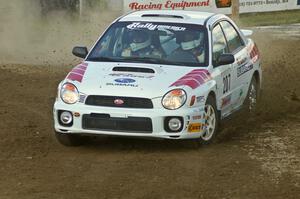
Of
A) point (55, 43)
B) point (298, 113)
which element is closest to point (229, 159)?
point (298, 113)

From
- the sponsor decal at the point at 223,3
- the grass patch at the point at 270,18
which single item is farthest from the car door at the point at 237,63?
the sponsor decal at the point at 223,3

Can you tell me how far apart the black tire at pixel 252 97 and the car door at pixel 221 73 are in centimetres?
100

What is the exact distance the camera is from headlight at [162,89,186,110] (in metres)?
8.31

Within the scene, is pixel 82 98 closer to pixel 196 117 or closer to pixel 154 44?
pixel 196 117

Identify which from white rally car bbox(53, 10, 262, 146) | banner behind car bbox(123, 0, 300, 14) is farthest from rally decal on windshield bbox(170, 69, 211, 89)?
banner behind car bbox(123, 0, 300, 14)

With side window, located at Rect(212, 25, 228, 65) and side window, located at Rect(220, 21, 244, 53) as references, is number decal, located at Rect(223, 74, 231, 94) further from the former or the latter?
side window, located at Rect(220, 21, 244, 53)

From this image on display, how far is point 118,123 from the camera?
830 centimetres

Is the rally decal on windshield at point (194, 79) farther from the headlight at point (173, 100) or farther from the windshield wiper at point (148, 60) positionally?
the windshield wiper at point (148, 60)

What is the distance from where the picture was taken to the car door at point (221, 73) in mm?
9234

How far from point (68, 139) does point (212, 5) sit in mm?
19220

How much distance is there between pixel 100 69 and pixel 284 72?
7093 mm

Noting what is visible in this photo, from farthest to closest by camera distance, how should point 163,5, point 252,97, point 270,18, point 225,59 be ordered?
point 270,18 → point 163,5 → point 252,97 → point 225,59

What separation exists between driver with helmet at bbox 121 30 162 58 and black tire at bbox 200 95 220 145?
890mm

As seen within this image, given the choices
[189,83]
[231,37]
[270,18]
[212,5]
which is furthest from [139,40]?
[270,18]
